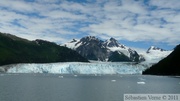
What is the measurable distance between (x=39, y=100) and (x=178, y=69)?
160079 millimetres

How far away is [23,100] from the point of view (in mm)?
50406

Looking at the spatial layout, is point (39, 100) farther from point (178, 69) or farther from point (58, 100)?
point (178, 69)

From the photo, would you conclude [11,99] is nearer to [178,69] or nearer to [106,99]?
[106,99]

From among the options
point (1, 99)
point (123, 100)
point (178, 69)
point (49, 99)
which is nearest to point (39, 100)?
point (49, 99)

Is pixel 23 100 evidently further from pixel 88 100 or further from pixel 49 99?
pixel 88 100

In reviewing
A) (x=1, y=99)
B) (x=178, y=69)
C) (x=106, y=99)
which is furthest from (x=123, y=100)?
(x=178, y=69)

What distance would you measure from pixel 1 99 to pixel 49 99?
7564 mm

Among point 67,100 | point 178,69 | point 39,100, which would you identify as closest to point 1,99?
point 39,100

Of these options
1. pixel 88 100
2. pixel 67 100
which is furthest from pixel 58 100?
pixel 88 100

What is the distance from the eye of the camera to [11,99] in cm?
5172

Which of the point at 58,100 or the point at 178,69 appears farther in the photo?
the point at 178,69

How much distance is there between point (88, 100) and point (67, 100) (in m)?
3.37

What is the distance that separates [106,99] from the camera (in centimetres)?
5284

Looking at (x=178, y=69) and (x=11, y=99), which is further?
(x=178, y=69)
